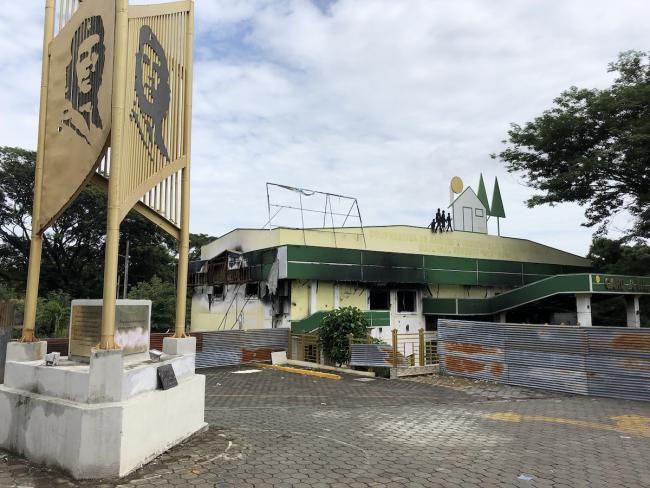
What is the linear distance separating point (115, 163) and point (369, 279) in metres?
22.1

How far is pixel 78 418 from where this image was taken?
210 inches

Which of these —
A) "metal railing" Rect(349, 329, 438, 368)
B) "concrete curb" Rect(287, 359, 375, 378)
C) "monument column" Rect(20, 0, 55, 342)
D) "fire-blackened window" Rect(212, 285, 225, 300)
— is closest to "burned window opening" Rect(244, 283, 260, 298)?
"fire-blackened window" Rect(212, 285, 225, 300)

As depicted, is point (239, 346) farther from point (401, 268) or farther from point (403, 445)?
point (403, 445)

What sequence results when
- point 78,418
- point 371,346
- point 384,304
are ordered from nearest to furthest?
1. point 78,418
2. point 371,346
3. point 384,304

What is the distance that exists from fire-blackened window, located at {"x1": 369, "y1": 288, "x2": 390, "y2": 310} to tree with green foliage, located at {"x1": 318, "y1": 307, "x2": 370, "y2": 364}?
962 cm

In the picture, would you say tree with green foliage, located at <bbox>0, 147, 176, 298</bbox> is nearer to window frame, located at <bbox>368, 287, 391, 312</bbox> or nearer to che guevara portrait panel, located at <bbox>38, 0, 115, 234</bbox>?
window frame, located at <bbox>368, 287, 391, 312</bbox>

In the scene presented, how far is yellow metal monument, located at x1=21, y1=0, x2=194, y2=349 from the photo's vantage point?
619 centimetres

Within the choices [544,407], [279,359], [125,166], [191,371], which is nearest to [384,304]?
[279,359]

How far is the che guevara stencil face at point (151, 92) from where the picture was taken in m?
6.84

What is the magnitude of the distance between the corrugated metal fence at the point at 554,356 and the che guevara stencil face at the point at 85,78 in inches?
484

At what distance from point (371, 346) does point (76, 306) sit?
11827 mm

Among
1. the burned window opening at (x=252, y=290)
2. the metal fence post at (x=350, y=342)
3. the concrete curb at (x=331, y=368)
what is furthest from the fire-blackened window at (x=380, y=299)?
the metal fence post at (x=350, y=342)

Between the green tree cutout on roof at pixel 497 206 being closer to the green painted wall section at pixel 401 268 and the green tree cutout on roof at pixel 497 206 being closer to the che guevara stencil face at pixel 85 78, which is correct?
the green painted wall section at pixel 401 268

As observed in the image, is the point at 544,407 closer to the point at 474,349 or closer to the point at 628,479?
the point at 474,349
